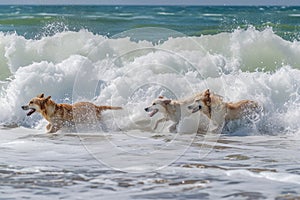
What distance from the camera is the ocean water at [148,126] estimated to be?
21.6 feet

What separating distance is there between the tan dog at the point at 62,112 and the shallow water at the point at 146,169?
2.01ft

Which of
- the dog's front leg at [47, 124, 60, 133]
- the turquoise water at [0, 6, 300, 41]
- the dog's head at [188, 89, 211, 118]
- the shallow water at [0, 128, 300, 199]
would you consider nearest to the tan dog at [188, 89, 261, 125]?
the dog's head at [188, 89, 211, 118]

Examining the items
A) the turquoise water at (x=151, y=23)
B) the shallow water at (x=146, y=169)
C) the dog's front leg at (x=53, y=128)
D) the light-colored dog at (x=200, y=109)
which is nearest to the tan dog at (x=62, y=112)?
the dog's front leg at (x=53, y=128)

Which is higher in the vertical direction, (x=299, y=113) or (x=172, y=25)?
(x=172, y=25)

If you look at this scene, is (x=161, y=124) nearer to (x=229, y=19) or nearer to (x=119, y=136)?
(x=119, y=136)

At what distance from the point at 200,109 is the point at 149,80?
2052 mm

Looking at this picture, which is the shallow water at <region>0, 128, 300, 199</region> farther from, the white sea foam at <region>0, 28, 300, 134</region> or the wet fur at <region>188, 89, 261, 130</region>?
the white sea foam at <region>0, 28, 300, 134</region>

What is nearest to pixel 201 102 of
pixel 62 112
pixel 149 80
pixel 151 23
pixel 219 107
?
pixel 219 107

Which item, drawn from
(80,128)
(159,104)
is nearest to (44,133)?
(80,128)

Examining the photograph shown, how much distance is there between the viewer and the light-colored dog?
34.0 feet

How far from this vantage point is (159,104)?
10430mm

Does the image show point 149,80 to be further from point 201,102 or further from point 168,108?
point 201,102

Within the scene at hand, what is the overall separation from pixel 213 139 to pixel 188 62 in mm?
4535

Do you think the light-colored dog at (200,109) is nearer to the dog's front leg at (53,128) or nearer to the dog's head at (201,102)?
the dog's head at (201,102)
